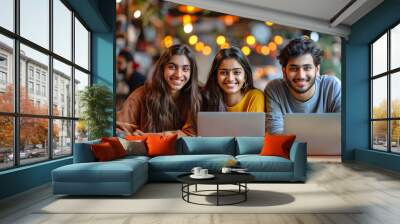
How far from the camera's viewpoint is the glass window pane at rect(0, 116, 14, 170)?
4969mm

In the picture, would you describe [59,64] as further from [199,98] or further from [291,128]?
[291,128]

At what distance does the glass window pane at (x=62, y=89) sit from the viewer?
6.87 m

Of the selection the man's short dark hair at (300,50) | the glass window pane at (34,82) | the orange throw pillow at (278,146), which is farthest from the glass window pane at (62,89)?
the man's short dark hair at (300,50)

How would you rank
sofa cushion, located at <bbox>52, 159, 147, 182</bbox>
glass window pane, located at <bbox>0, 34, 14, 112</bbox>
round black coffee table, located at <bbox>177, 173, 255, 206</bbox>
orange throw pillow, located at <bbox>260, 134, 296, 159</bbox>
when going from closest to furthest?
1. round black coffee table, located at <bbox>177, 173, 255, 206</bbox>
2. sofa cushion, located at <bbox>52, 159, 147, 182</bbox>
3. glass window pane, located at <bbox>0, 34, 14, 112</bbox>
4. orange throw pillow, located at <bbox>260, 134, 296, 159</bbox>

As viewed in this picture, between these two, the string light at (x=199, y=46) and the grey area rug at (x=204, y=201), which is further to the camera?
the string light at (x=199, y=46)

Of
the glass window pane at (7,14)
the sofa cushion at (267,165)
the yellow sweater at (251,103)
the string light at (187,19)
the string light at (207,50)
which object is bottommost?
the sofa cushion at (267,165)

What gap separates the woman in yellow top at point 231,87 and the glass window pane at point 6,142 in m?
5.26

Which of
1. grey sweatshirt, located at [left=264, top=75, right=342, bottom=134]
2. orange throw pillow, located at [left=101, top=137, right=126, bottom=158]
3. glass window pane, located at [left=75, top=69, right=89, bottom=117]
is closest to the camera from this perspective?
orange throw pillow, located at [left=101, top=137, right=126, bottom=158]

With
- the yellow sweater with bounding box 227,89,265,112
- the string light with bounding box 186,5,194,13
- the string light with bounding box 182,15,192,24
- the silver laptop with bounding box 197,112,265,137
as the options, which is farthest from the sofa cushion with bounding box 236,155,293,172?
the string light with bounding box 186,5,194,13

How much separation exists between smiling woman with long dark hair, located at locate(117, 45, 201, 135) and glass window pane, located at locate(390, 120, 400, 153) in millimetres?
4441

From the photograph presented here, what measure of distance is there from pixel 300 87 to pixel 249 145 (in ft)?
11.9

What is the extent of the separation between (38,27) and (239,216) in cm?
444

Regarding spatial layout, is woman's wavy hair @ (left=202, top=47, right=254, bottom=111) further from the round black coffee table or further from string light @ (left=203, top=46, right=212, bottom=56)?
the round black coffee table

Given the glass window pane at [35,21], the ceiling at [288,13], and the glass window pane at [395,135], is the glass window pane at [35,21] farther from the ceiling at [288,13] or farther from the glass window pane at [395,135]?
the glass window pane at [395,135]
